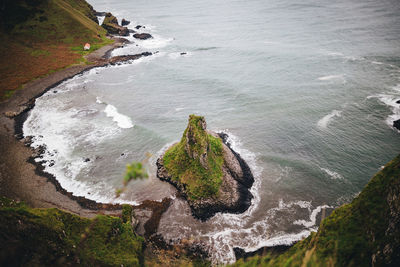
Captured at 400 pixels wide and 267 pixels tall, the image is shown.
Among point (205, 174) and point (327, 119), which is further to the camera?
point (327, 119)

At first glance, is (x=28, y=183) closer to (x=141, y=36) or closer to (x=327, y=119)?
(x=327, y=119)

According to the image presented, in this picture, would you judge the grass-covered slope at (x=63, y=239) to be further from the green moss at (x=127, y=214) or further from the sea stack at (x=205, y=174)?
the sea stack at (x=205, y=174)

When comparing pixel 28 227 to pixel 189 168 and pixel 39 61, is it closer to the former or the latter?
pixel 189 168

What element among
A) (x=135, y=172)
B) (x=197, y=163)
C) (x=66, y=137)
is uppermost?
(x=135, y=172)

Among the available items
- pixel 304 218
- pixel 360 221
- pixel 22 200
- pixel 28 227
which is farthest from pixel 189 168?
pixel 22 200

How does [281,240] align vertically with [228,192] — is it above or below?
below

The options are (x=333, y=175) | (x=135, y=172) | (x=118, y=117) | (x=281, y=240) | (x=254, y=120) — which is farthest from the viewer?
(x=118, y=117)

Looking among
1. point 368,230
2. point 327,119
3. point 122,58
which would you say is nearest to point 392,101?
point 327,119

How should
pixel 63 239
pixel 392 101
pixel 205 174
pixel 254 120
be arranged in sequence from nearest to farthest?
pixel 63 239, pixel 205 174, pixel 392 101, pixel 254 120
